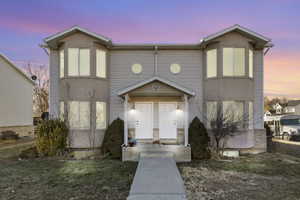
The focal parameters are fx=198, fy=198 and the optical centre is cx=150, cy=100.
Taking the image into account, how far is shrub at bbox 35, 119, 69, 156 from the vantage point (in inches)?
425

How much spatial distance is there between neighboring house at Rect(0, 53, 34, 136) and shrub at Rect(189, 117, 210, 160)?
17038 millimetres

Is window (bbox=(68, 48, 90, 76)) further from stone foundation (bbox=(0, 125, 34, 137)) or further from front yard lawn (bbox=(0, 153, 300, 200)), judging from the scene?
stone foundation (bbox=(0, 125, 34, 137))

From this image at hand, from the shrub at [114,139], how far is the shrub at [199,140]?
3876mm

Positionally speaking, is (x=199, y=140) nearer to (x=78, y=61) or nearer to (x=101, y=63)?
(x=101, y=63)

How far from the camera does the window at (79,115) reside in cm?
1161

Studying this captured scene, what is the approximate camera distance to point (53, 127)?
10938 mm

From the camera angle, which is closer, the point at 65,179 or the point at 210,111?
the point at 65,179

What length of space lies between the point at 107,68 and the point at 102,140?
173 inches

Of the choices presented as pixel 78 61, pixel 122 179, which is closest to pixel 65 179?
pixel 122 179

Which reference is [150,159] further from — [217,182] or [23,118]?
[23,118]

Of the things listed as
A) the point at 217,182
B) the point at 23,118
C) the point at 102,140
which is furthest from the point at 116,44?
the point at 23,118

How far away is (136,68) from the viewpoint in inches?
491

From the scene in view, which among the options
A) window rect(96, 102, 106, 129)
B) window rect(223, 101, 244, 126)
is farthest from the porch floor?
window rect(223, 101, 244, 126)

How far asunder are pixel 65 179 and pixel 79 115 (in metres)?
4.96
